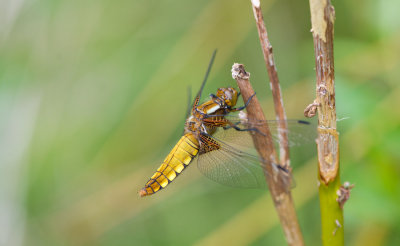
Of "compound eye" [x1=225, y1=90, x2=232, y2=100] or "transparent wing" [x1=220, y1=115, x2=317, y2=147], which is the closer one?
"transparent wing" [x1=220, y1=115, x2=317, y2=147]

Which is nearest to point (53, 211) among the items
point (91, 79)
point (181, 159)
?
point (91, 79)

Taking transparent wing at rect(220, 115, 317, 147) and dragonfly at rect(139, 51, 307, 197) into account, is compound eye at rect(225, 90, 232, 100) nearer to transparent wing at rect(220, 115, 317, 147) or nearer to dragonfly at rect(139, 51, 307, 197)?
dragonfly at rect(139, 51, 307, 197)

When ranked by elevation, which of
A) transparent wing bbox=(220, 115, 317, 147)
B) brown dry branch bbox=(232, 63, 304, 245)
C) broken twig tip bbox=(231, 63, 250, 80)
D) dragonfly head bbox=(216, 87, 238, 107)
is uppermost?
dragonfly head bbox=(216, 87, 238, 107)

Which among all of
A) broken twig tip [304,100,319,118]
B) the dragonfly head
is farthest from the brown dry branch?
the dragonfly head

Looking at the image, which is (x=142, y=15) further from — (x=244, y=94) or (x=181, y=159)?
(x=244, y=94)

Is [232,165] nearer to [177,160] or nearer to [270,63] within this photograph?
[177,160]

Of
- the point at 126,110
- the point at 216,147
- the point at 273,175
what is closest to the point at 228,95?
the point at 216,147
